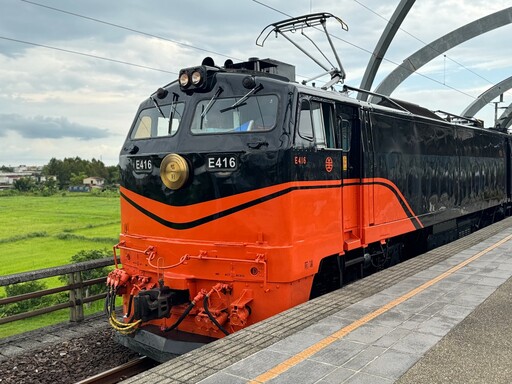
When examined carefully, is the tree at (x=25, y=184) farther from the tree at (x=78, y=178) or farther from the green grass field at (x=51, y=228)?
the tree at (x=78, y=178)

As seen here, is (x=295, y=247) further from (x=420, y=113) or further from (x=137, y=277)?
(x=420, y=113)

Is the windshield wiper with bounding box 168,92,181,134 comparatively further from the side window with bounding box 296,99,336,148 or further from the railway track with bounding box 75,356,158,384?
the railway track with bounding box 75,356,158,384

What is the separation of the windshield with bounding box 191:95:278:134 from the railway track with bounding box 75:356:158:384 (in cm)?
290

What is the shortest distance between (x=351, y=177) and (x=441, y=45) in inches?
1004

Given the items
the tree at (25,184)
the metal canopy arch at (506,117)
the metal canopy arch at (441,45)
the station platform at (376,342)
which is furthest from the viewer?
the metal canopy arch at (506,117)

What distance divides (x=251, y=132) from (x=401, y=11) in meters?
20.2

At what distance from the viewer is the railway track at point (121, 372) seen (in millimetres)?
5133

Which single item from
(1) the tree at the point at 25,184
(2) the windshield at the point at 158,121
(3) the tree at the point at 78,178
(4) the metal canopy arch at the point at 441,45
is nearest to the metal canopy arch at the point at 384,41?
(4) the metal canopy arch at the point at 441,45

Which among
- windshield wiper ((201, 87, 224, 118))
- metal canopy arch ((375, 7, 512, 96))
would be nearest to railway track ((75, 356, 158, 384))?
windshield wiper ((201, 87, 224, 118))

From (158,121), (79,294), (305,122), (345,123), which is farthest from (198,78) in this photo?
(79,294)

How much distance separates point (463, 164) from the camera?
37.9 feet

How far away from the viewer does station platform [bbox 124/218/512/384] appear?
145 inches

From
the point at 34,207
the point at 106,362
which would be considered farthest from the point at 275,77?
the point at 34,207

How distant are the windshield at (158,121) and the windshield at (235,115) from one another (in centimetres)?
36
